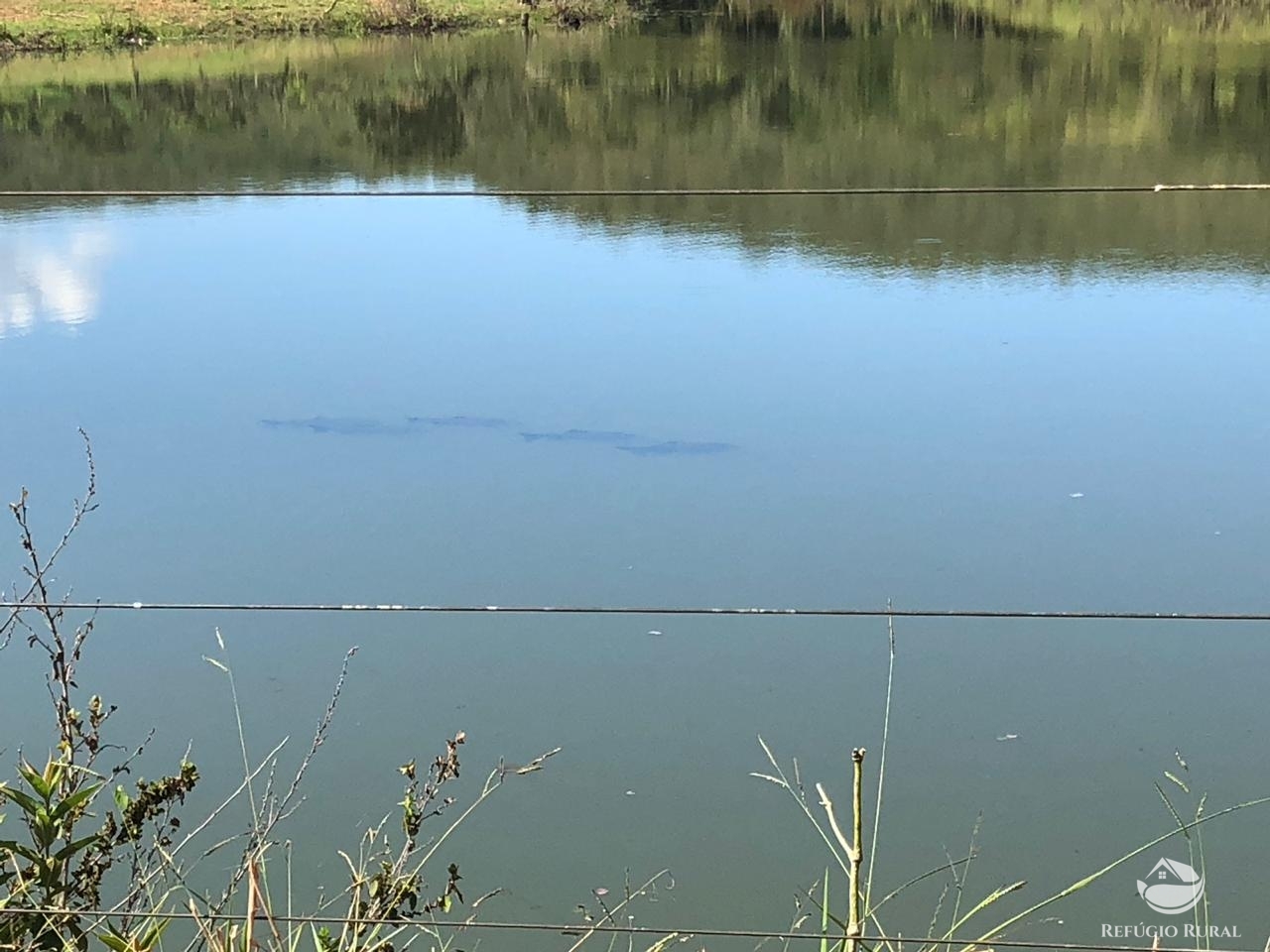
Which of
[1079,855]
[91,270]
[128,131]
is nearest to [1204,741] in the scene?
[1079,855]

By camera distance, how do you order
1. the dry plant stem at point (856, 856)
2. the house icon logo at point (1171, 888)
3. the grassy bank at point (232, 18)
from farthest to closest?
the grassy bank at point (232, 18)
the house icon logo at point (1171, 888)
the dry plant stem at point (856, 856)

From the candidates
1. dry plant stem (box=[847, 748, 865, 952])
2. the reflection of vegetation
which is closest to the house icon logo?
dry plant stem (box=[847, 748, 865, 952])

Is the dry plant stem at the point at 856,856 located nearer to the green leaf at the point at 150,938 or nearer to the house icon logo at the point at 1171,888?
the green leaf at the point at 150,938

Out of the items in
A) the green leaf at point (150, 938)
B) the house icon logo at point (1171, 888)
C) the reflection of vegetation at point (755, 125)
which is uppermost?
the green leaf at point (150, 938)

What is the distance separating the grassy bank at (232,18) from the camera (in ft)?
46.8

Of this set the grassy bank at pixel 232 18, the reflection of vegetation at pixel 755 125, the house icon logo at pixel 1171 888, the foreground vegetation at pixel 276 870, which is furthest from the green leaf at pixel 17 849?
the grassy bank at pixel 232 18

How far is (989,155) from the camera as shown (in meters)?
7.99

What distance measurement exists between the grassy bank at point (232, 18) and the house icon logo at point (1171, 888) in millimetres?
13535

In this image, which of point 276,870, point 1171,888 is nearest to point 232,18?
point 276,870

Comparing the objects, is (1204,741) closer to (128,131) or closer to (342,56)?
(128,131)

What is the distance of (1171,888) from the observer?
2.26m

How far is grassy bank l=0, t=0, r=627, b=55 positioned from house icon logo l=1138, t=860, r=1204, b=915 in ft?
44.4

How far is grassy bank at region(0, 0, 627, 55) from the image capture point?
1426cm

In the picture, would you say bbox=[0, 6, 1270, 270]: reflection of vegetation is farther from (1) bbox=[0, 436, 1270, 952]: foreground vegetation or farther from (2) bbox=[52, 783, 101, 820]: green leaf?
(2) bbox=[52, 783, 101, 820]: green leaf
